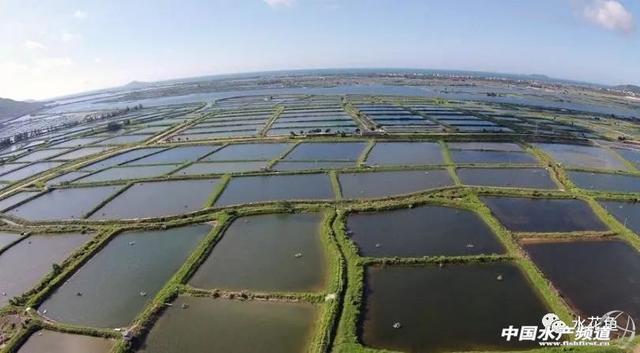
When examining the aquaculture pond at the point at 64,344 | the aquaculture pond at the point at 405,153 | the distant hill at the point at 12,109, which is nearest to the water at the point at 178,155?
the aquaculture pond at the point at 405,153

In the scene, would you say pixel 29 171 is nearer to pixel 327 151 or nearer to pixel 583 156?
pixel 327 151

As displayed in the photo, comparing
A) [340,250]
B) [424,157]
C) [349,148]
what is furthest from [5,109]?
[340,250]

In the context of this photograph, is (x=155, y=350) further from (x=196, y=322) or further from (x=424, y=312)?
(x=424, y=312)

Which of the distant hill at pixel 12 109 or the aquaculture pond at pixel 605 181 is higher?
the distant hill at pixel 12 109

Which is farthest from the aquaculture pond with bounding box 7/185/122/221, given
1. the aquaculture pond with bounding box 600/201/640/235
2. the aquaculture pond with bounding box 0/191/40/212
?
the aquaculture pond with bounding box 600/201/640/235

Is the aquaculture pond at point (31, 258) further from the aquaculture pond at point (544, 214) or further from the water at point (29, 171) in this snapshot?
the aquaculture pond at point (544, 214)

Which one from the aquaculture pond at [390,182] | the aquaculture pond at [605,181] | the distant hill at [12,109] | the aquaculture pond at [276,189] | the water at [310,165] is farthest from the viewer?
the distant hill at [12,109]

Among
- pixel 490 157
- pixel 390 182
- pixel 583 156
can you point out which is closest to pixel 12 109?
pixel 390 182
